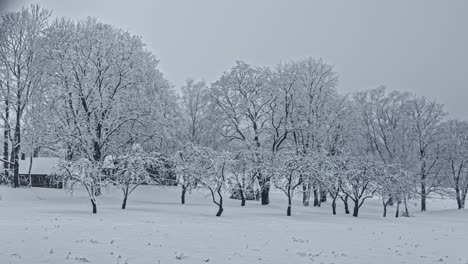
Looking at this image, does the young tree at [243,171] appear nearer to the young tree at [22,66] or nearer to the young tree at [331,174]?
the young tree at [331,174]

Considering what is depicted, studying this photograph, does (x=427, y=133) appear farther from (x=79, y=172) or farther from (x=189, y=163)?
(x=79, y=172)

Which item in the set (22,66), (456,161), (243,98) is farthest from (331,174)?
(22,66)

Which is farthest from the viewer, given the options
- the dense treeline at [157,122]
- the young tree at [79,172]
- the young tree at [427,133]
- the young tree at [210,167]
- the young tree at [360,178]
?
the young tree at [427,133]

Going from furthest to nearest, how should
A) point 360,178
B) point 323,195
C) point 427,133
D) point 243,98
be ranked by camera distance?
point 427,133, point 323,195, point 243,98, point 360,178

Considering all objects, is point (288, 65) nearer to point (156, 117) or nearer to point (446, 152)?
point (156, 117)

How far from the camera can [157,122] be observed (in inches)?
1442

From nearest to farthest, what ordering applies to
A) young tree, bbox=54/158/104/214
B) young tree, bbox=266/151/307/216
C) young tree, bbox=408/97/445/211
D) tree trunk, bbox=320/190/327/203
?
young tree, bbox=54/158/104/214 < young tree, bbox=266/151/307/216 < tree trunk, bbox=320/190/327/203 < young tree, bbox=408/97/445/211

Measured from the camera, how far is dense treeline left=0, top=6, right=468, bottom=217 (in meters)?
32.3

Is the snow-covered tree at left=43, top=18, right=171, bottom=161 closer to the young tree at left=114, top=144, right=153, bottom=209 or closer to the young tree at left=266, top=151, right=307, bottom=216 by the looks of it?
the young tree at left=114, top=144, right=153, bottom=209

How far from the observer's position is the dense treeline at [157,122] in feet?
106

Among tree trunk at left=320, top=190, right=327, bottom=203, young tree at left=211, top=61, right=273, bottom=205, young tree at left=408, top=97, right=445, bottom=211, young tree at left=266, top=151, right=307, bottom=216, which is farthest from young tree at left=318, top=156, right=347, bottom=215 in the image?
young tree at left=408, top=97, right=445, bottom=211

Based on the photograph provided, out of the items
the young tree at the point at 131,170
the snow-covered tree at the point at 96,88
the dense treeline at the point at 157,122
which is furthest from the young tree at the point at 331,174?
the snow-covered tree at the point at 96,88

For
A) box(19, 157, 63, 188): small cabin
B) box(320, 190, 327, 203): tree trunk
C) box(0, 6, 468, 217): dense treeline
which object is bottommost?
box(320, 190, 327, 203): tree trunk

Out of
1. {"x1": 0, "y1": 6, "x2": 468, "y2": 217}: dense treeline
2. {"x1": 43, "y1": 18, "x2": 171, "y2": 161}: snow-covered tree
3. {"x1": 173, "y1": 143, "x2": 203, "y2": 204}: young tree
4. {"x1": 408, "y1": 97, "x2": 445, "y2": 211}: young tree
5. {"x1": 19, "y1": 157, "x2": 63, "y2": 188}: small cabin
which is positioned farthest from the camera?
{"x1": 408, "y1": 97, "x2": 445, "y2": 211}: young tree
